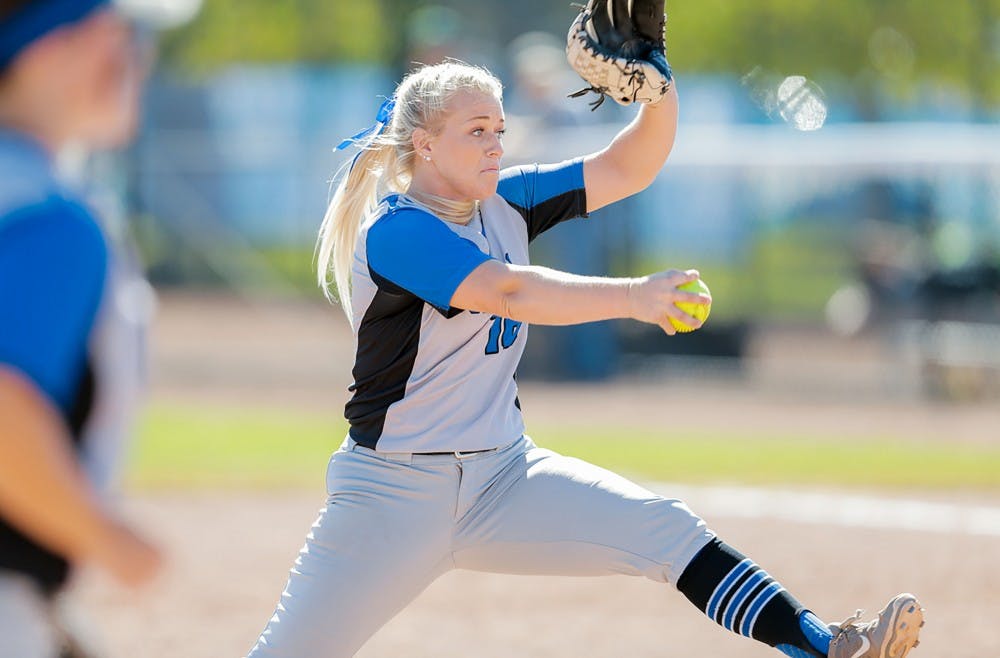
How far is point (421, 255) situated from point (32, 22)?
144 cm

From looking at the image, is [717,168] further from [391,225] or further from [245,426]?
[391,225]

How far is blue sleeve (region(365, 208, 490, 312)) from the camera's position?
3.39 metres

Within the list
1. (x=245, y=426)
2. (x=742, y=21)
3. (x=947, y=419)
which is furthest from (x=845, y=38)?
(x=245, y=426)

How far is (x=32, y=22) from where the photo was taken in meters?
2.11

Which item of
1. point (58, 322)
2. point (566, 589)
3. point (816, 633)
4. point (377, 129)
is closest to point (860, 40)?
point (566, 589)

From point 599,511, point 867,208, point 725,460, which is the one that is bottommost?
point 599,511

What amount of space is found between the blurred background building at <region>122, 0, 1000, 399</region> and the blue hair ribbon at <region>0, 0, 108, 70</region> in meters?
8.58

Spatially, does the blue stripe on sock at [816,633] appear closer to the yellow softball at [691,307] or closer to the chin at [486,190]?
the yellow softball at [691,307]

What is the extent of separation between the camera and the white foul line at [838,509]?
7.96 metres

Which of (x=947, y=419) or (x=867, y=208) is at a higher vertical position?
(x=867, y=208)

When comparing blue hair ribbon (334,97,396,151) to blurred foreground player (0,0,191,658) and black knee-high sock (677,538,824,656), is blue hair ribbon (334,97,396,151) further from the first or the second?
blurred foreground player (0,0,191,658)

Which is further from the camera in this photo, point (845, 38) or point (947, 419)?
point (845, 38)

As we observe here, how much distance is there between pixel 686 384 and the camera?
580 inches

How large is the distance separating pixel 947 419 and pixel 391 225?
9627 mm
